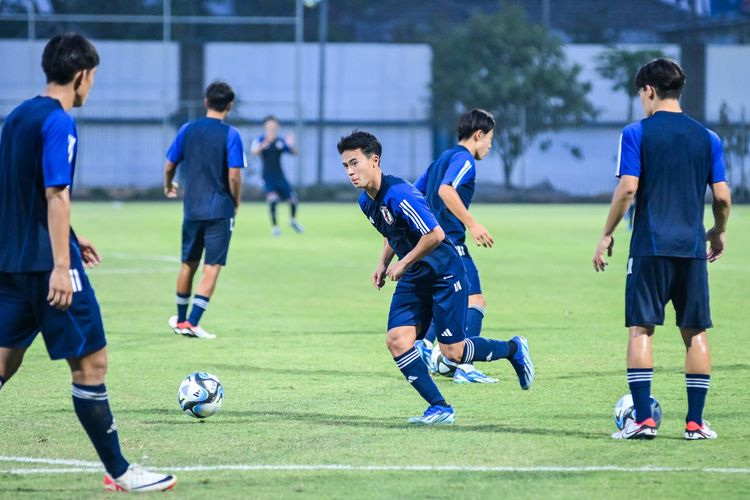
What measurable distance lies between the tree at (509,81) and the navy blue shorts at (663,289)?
3574 centimetres

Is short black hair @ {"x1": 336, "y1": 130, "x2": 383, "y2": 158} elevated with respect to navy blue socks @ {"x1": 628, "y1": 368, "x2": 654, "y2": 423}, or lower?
elevated

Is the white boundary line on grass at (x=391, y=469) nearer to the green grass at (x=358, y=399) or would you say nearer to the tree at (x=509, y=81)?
the green grass at (x=358, y=399)

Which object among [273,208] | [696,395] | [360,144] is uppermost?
[360,144]

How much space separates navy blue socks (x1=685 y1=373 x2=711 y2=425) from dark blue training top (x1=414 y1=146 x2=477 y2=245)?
2366 millimetres

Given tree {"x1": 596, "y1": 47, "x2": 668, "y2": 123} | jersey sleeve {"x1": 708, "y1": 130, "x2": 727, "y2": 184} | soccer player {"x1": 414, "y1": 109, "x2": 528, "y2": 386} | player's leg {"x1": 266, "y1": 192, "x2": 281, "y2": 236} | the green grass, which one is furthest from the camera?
tree {"x1": 596, "y1": 47, "x2": 668, "y2": 123}

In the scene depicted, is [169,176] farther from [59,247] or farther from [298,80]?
[298,80]

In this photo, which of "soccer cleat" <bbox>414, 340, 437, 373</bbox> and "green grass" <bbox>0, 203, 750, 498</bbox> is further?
"soccer cleat" <bbox>414, 340, 437, 373</bbox>

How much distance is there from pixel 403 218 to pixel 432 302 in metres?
0.58

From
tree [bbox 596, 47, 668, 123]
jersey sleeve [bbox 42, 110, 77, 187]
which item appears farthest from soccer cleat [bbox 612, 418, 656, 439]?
tree [bbox 596, 47, 668, 123]

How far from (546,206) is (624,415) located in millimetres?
32512

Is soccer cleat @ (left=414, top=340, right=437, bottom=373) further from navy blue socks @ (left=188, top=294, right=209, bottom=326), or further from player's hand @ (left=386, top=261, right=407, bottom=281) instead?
navy blue socks @ (left=188, top=294, right=209, bottom=326)

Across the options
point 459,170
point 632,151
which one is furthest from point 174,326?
point 632,151

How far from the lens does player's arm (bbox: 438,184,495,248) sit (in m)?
8.27

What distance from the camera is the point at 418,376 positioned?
7.25 metres
